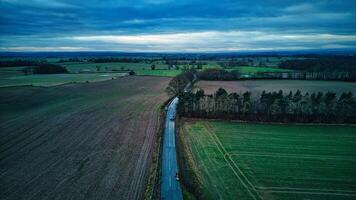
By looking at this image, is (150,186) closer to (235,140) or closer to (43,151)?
(43,151)

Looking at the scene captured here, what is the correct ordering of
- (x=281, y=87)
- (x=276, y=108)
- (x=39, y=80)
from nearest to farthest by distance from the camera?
(x=276, y=108)
(x=281, y=87)
(x=39, y=80)

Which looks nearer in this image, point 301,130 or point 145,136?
point 145,136

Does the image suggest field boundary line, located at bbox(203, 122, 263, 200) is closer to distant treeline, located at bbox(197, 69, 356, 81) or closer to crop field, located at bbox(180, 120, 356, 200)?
crop field, located at bbox(180, 120, 356, 200)

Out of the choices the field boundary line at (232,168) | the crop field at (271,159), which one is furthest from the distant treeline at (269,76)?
the field boundary line at (232,168)

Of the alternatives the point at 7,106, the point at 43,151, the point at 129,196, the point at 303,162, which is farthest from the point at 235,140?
the point at 7,106

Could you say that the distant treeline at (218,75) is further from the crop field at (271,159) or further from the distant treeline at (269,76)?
the crop field at (271,159)

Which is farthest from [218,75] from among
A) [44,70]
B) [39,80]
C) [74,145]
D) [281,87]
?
[74,145]

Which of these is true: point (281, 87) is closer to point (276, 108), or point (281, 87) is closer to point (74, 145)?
point (276, 108)
